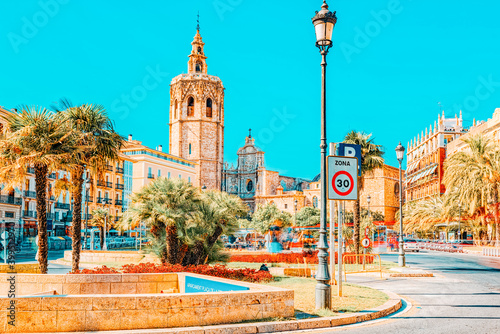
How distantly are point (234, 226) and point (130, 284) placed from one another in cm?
994

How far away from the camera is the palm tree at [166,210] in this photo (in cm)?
1770

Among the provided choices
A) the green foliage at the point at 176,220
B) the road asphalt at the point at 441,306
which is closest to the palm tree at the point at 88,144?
the green foliage at the point at 176,220

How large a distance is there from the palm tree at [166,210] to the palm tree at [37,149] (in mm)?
3400

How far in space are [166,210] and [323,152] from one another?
8.30 meters

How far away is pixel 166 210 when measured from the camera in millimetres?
17594

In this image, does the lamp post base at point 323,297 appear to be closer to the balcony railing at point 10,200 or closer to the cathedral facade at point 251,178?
the balcony railing at point 10,200

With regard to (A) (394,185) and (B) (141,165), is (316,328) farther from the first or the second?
(A) (394,185)

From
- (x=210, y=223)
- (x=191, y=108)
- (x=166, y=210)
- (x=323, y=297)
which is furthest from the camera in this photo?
(x=191, y=108)

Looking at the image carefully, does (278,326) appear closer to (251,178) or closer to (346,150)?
(346,150)

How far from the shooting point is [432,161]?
257 feet

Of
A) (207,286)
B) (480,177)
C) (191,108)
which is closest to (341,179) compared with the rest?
(207,286)

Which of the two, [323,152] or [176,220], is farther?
[176,220]

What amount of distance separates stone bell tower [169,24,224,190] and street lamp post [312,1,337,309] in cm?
7826

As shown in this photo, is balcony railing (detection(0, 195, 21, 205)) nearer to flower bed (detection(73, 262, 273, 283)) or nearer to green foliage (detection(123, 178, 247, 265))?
green foliage (detection(123, 178, 247, 265))
